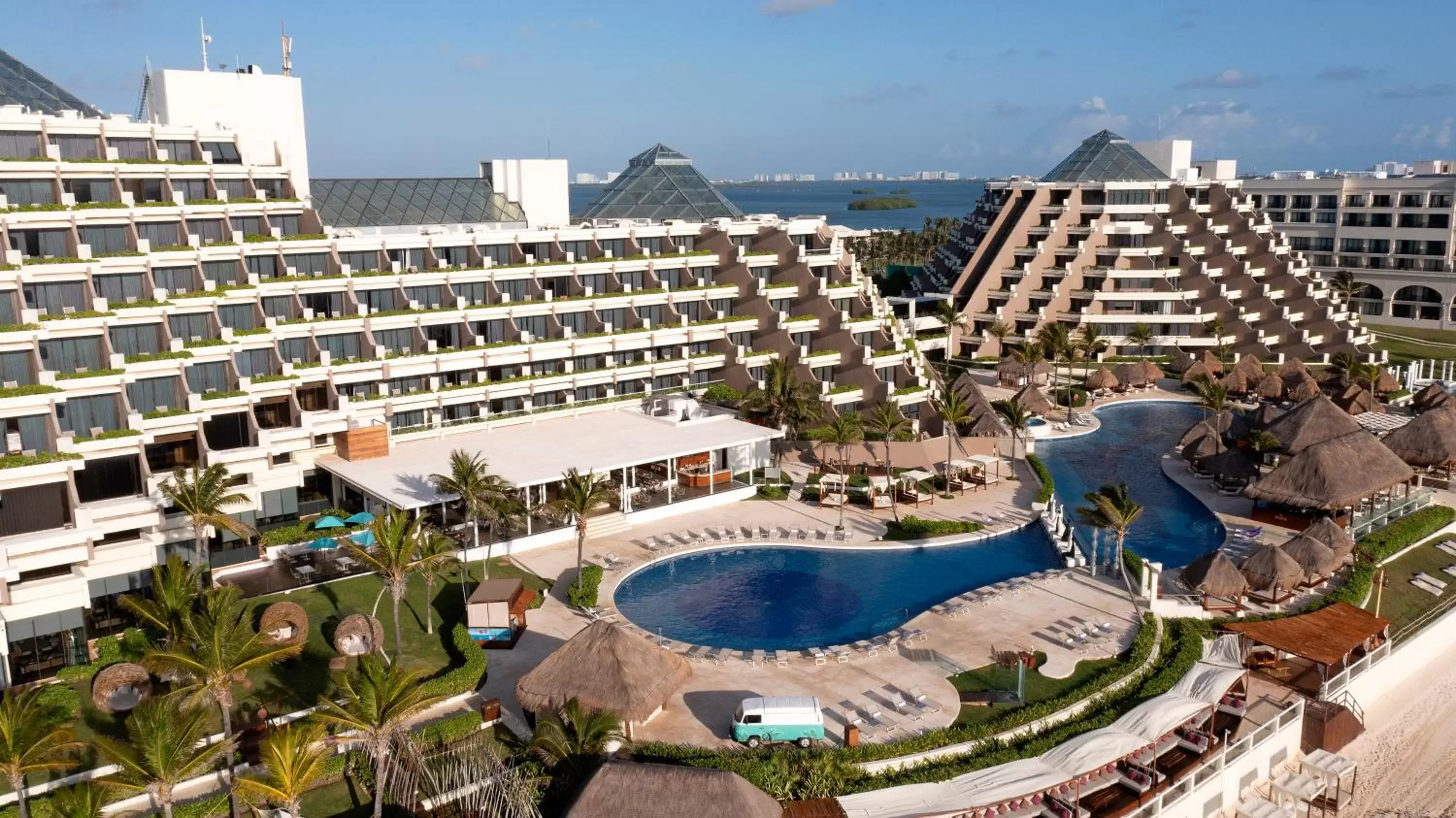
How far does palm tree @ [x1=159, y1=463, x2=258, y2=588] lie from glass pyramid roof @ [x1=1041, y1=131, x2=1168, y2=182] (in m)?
78.5

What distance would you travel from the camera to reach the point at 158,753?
76.3ft

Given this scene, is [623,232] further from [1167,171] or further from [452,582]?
[1167,171]

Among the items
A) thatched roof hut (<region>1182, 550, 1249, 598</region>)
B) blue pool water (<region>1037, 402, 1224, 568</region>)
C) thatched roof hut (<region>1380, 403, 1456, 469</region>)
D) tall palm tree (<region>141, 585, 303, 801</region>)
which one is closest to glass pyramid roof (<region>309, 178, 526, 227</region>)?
tall palm tree (<region>141, 585, 303, 801</region>)

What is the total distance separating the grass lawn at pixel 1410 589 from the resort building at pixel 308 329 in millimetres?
27341

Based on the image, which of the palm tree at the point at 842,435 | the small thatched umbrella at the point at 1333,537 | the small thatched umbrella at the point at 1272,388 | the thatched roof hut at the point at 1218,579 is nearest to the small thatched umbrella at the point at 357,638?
the palm tree at the point at 842,435

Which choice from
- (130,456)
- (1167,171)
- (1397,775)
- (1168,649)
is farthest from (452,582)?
(1167,171)

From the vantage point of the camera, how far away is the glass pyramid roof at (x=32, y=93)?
157ft

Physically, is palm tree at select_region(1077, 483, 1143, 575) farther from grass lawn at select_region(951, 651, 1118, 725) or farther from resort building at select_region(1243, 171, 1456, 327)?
resort building at select_region(1243, 171, 1456, 327)

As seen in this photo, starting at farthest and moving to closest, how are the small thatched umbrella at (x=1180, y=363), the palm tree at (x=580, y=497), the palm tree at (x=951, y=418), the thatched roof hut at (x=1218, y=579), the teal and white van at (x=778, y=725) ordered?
the small thatched umbrella at (x=1180, y=363) < the palm tree at (x=951, y=418) < the palm tree at (x=580, y=497) < the thatched roof hut at (x=1218, y=579) < the teal and white van at (x=778, y=725)

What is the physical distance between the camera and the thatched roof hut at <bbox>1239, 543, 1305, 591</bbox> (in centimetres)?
3975

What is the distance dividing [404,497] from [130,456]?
1070 centimetres

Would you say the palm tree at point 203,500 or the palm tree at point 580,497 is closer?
the palm tree at point 203,500

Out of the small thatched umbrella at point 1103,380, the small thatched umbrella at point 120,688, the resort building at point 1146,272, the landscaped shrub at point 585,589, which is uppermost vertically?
the resort building at point 1146,272

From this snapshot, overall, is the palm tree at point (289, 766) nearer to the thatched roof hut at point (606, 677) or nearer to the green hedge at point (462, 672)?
the green hedge at point (462, 672)
